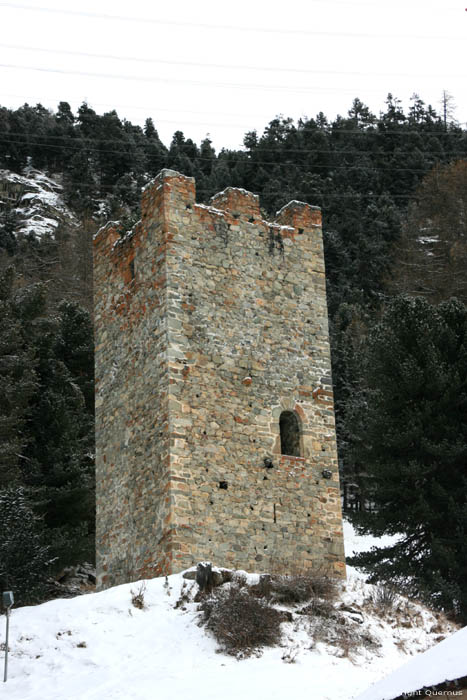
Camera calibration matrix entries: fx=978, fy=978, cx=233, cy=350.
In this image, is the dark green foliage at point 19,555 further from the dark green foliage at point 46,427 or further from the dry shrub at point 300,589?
the dry shrub at point 300,589

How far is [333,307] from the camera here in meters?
45.9

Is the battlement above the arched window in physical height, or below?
above

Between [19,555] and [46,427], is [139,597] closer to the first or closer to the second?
[19,555]

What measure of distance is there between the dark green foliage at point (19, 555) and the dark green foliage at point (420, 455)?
639 centimetres

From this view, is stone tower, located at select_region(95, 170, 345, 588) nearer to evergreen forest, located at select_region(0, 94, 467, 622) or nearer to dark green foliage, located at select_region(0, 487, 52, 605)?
dark green foliage, located at select_region(0, 487, 52, 605)

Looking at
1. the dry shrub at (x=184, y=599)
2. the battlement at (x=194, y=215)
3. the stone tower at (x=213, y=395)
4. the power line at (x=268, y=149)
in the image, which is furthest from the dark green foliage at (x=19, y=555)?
the power line at (x=268, y=149)

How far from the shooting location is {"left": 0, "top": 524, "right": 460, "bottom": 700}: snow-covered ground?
1131 cm

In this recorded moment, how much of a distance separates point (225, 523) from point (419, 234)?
1273 inches

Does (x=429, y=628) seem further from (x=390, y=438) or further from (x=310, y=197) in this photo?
(x=310, y=197)

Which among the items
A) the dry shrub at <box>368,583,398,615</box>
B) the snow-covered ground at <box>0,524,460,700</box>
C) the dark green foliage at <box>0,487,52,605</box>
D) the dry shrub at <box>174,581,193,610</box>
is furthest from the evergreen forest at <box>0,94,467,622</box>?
the dry shrub at <box>174,581,193,610</box>

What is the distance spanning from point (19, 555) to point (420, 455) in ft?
26.7

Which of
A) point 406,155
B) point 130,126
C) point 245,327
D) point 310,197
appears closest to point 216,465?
point 245,327

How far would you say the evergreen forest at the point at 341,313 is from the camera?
63.8ft

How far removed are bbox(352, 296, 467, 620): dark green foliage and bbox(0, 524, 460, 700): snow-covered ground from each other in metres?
4.42
